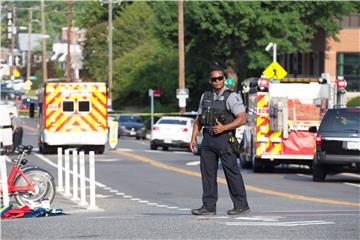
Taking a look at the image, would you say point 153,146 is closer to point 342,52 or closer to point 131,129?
point 131,129

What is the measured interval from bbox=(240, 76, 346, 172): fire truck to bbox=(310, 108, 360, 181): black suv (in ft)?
10.8

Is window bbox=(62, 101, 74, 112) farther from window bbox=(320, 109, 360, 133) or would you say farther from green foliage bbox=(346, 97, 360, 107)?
window bbox=(320, 109, 360, 133)

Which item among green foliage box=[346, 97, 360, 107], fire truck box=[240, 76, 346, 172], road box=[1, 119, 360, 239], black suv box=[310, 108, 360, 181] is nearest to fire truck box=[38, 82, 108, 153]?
road box=[1, 119, 360, 239]

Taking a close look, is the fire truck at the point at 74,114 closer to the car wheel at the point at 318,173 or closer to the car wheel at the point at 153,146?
the car wheel at the point at 153,146

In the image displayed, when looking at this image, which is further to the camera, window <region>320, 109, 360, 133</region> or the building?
the building

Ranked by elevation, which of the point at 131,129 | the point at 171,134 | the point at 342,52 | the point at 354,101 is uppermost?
the point at 342,52

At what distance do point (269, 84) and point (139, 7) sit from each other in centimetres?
6665

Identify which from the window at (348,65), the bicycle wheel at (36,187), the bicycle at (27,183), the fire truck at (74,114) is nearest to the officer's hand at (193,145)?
the bicycle at (27,183)

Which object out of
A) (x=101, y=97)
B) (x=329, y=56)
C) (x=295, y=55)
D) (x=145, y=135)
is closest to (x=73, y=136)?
(x=101, y=97)

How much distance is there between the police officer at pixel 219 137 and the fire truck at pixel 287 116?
1523 centimetres

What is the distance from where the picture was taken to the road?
12.6 meters

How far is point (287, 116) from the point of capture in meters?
30.2

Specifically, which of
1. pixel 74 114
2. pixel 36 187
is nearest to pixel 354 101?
pixel 74 114

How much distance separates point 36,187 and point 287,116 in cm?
1123
